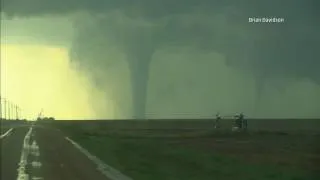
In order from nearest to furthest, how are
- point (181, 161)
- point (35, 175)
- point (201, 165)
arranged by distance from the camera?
point (35, 175)
point (201, 165)
point (181, 161)

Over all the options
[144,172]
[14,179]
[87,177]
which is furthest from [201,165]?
[14,179]

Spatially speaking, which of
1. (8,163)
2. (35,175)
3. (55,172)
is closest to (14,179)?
(35,175)

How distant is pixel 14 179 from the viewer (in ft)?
65.7

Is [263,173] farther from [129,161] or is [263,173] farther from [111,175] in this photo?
[129,161]

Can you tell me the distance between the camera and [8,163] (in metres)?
27.6

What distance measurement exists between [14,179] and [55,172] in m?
3.12

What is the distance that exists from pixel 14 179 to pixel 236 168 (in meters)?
10.3

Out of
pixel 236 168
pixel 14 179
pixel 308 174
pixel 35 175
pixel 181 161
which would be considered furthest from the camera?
pixel 181 161

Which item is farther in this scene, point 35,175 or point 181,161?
point 181,161

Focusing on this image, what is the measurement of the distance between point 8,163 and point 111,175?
7326 millimetres

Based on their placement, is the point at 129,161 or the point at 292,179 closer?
the point at 292,179

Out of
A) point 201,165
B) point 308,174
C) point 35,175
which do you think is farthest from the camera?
point 201,165

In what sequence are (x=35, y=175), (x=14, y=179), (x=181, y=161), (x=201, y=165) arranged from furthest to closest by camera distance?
1. (x=181, y=161)
2. (x=201, y=165)
3. (x=35, y=175)
4. (x=14, y=179)

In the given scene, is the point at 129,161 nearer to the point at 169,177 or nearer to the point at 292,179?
the point at 169,177
